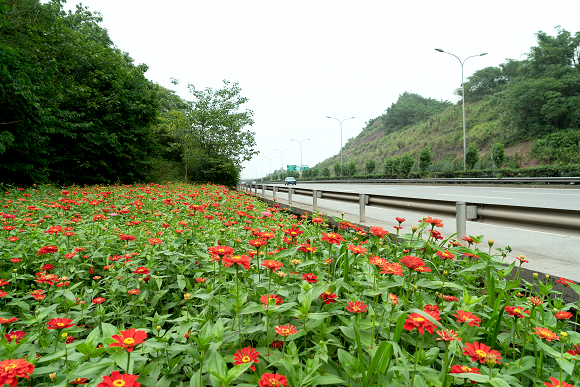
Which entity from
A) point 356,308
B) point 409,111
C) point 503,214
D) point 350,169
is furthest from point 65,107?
point 409,111

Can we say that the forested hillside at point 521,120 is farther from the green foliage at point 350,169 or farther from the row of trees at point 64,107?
the row of trees at point 64,107

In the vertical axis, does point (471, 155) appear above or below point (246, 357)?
above

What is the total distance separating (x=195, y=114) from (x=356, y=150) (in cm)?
7157

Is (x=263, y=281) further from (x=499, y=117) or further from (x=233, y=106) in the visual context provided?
(x=499, y=117)

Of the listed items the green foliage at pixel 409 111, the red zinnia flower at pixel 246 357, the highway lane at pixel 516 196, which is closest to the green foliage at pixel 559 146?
the highway lane at pixel 516 196

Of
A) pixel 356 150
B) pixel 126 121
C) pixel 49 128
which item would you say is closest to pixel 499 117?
pixel 356 150

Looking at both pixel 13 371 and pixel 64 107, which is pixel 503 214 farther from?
pixel 64 107

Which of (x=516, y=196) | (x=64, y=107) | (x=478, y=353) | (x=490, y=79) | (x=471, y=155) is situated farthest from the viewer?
(x=490, y=79)

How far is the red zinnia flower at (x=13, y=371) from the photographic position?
88cm

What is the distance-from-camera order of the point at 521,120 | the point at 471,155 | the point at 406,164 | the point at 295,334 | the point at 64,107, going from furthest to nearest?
the point at 521,120
the point at 406,164
the point at 471,155
the point at 64,107
the point at 295,334

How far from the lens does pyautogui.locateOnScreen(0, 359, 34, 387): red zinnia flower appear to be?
878 mm

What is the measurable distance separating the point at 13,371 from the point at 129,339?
13.6 inches

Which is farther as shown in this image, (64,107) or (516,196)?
(64,107)

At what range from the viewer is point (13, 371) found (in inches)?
35.8
